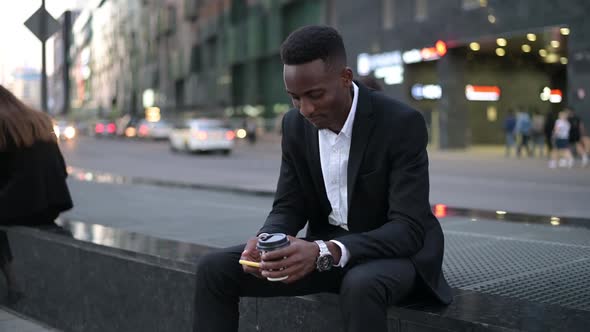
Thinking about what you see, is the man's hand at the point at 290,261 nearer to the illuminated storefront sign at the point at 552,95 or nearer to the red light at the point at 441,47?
the red light at the point at 441,47

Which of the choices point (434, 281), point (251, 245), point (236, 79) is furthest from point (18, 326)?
point (236, 79)

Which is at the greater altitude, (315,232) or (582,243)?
(315,232)

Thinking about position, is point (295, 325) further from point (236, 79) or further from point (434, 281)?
point (236, 79)

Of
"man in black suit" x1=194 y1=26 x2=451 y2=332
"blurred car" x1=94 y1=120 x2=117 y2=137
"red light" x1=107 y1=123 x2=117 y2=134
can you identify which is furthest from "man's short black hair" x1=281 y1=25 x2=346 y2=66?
"red light" x1=107 y1=123 x2=117 y2=134

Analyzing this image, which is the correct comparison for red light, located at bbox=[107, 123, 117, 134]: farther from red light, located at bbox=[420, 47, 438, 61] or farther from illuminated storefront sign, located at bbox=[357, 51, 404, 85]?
red light, located at bbox=[420, 47, 438, 61]

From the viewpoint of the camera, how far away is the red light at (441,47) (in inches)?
1180

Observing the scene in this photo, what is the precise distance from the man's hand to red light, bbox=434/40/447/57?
2843 centimetres

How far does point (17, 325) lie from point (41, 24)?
9033 mm

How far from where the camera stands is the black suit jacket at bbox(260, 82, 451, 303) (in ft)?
9.20

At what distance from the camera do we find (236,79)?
181ft

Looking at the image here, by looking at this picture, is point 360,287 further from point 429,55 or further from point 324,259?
point 429,55

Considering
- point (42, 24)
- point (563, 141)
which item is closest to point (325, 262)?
point (42, 24)

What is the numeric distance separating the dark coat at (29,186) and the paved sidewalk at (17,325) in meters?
0.71

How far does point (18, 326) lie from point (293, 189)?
2857 mm
